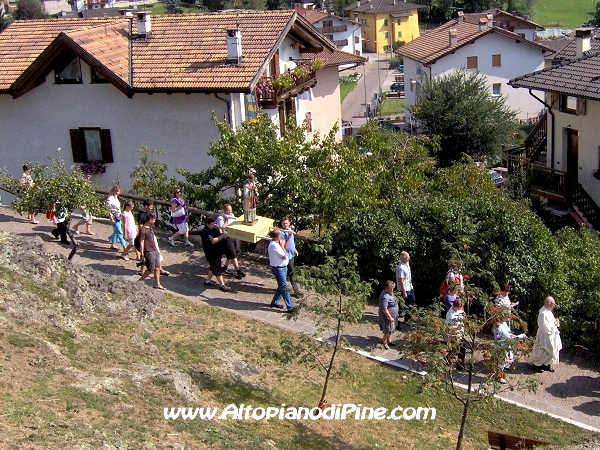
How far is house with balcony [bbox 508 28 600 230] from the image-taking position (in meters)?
25.9

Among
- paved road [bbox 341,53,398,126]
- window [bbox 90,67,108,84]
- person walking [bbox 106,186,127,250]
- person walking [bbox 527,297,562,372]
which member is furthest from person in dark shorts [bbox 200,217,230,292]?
paved road [bbox 341,53,398,126]

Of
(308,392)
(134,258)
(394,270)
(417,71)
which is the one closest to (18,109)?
(134,258)

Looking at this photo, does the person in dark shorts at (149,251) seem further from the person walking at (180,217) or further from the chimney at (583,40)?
the chimney at (583,40)

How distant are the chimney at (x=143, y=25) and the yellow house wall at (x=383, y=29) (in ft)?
265

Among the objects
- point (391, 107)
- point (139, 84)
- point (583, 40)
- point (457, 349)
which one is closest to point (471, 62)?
point (391, 107)

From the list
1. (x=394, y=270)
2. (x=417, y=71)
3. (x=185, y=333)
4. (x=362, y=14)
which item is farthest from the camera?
(x=362, y=14)

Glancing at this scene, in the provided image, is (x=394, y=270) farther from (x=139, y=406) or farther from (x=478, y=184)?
(x=139, y=406)

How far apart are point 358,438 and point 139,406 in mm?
3003

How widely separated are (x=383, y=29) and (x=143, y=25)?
81952 millimetres

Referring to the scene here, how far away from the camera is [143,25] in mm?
25750

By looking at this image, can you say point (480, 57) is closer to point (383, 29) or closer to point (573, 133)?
point (573, 133)

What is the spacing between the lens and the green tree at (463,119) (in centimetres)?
3784

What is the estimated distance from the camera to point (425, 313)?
1123cm

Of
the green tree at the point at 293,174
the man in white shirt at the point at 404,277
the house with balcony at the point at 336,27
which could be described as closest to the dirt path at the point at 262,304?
the man in white shirt at the point at 404,277
